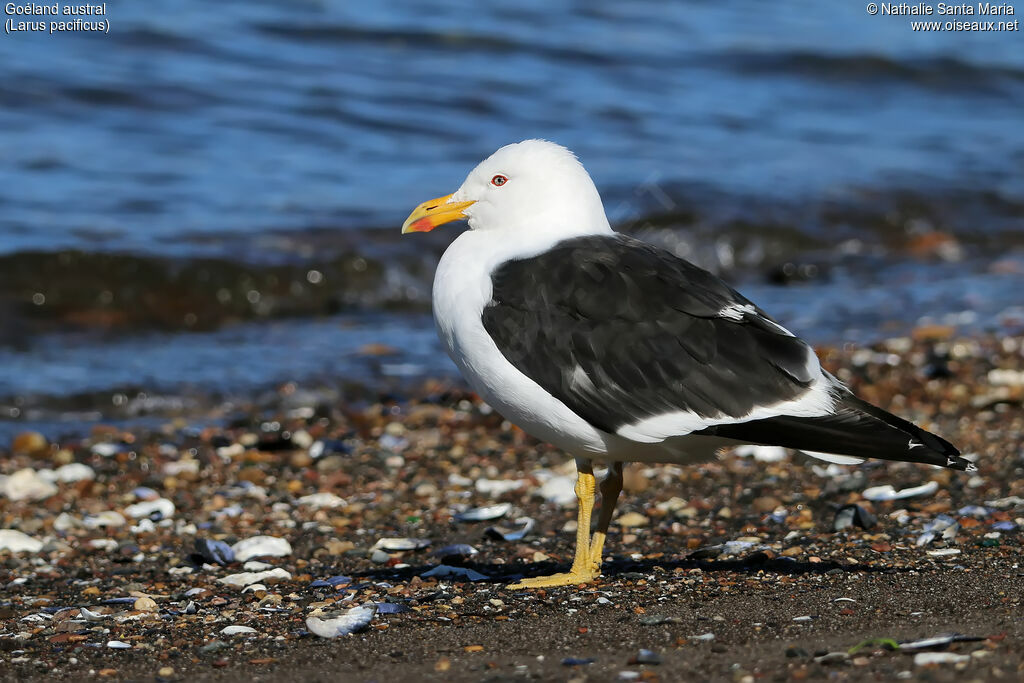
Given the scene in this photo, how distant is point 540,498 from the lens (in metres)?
6.06

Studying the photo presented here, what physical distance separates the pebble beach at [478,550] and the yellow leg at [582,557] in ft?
0.24

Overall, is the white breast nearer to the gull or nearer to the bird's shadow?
the gull

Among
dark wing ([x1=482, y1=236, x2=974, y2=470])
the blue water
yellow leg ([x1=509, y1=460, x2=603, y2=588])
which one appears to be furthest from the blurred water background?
dark wing ([x1=482, y1=236, x2=974, y2=470])

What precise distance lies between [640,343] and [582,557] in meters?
0.84

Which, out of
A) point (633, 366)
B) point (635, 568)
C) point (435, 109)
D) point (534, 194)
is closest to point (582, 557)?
point (635, 568)

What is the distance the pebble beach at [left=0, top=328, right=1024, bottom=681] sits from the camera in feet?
12.1

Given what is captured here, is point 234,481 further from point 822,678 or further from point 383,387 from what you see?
point 822,678

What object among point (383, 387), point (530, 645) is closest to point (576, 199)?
point (530, 645)

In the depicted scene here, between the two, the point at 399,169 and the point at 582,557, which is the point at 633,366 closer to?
the point at 582,557

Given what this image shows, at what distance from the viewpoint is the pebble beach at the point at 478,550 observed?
3688mm

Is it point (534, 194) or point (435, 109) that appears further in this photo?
point (435, 109)

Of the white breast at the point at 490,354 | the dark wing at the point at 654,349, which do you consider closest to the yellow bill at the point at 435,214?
the white breast at the point at 490,354

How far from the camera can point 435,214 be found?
5.26m

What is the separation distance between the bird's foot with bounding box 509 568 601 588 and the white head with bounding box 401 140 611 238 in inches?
A: 49.1
